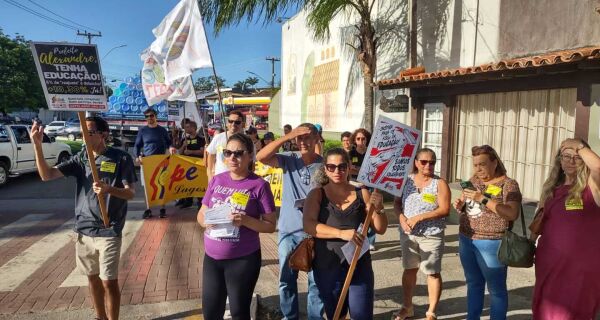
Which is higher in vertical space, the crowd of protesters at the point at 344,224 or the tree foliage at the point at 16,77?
the tree foliage at the point at 16,77

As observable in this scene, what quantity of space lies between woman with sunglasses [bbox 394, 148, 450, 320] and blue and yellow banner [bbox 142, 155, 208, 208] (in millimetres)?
4933

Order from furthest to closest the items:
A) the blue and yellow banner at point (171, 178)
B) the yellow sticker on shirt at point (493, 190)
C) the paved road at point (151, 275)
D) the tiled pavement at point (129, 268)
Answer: the blue and yellow banner at point (171, 178) < the tiled pavement at point (129, 268) < the paved road at point (151, 275) < the yellow sticker on shirt at point (493, 190)

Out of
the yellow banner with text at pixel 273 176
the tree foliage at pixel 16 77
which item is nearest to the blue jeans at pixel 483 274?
the yellow banner with text at pixel 273 176

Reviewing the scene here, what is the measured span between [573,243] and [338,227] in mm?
1511

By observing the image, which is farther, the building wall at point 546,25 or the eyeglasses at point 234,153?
the building wall at point 546,25

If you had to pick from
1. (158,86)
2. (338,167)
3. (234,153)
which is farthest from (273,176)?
(338,167)

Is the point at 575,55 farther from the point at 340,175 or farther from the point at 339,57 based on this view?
the point at 339,57

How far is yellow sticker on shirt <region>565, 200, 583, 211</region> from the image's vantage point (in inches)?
111

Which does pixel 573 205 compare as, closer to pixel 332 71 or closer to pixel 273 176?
pixel 273 176

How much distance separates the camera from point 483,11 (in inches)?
313

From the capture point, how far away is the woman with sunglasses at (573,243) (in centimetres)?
281

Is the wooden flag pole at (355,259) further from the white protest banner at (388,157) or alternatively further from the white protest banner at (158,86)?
the white protest banner at (158,86)

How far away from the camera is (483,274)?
3.65 m

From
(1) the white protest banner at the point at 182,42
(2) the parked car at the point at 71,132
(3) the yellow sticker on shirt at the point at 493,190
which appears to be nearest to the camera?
(3) the yellow sticker on shirt at the point at 493,190
